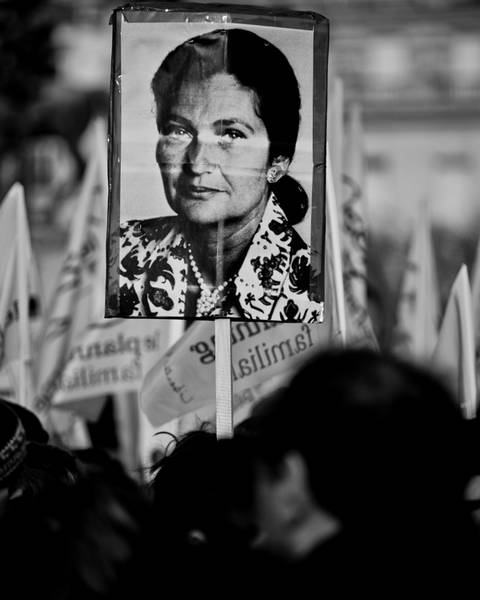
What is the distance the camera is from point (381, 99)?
58.8 metres

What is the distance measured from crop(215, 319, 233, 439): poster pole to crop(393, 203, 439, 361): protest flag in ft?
10.2

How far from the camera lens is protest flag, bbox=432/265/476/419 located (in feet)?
17.5

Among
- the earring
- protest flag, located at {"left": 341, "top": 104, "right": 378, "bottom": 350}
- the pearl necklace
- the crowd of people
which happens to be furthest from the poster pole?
protest flag, located at {"left": 341, "top": 104, "right": 378, "bottom": 350}

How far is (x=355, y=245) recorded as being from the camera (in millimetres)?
6758

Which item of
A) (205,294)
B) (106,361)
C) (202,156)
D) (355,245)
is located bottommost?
(106,361)

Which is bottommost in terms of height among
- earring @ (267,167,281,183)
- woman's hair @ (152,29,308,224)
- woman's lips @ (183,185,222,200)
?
woman's lips @ (183,185,222,200)

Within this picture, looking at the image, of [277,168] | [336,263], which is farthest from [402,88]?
[277,168]

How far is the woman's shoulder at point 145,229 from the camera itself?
13.4 feet

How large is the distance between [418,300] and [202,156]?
339 cm

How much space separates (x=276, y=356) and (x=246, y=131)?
4.28 feet

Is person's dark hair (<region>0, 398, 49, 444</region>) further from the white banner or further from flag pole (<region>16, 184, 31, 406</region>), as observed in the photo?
the white banner

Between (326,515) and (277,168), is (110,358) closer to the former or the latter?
(277,168)

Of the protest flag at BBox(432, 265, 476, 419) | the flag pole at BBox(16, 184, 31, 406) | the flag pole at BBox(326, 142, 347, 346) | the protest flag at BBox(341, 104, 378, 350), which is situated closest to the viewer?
the flag pole at BBox(326, 142, 347, 346)

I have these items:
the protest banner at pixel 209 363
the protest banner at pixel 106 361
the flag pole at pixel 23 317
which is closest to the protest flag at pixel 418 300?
the protest banner at pixel 106 361
